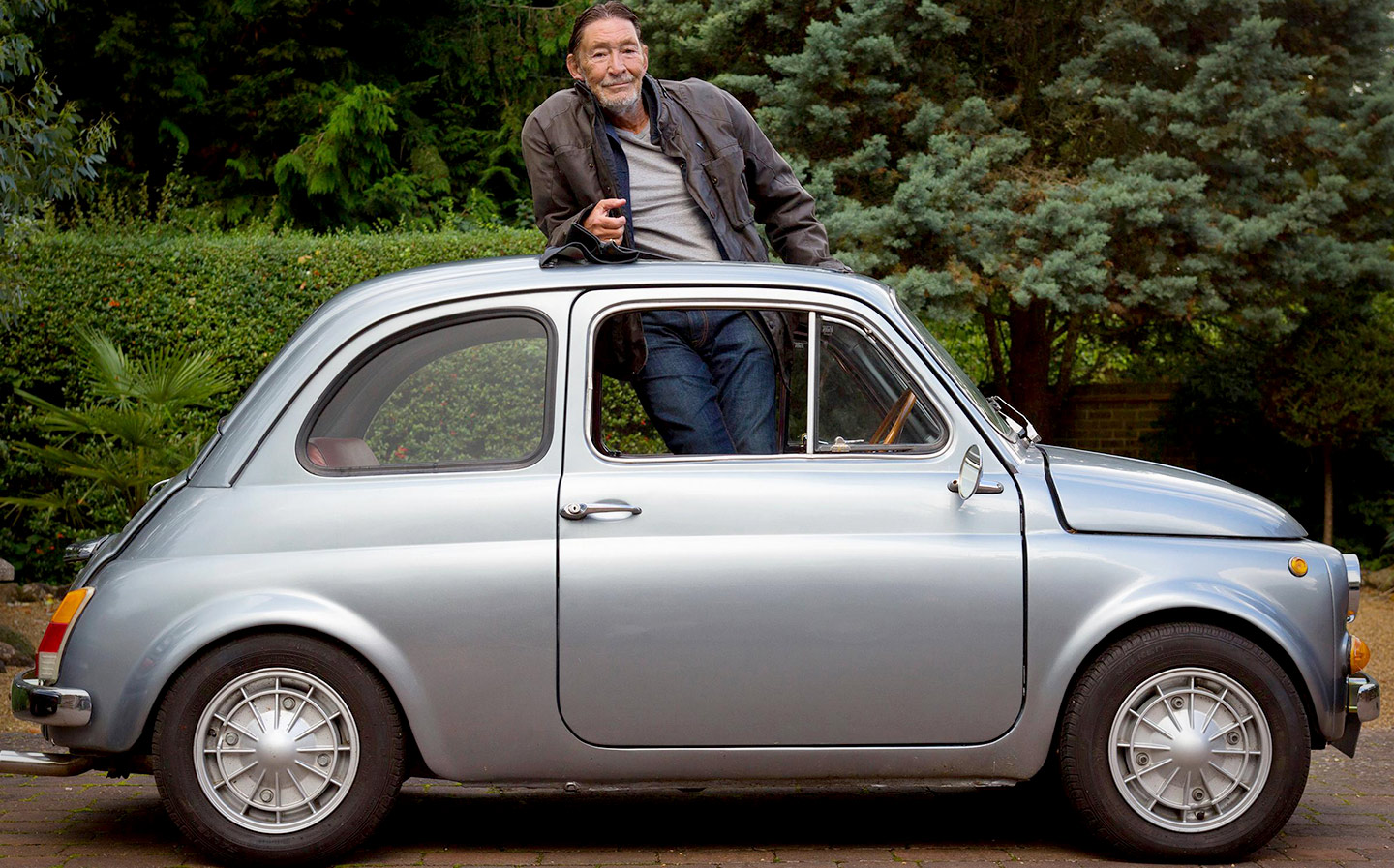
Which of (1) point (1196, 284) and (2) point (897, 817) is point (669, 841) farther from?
(1) point (1196, 284)

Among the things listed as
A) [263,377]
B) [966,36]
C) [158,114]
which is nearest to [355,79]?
[158,114]

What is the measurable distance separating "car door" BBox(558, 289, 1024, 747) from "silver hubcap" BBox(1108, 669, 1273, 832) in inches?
14.2

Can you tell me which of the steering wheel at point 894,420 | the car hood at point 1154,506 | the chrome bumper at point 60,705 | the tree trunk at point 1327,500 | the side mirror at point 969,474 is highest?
the steering wheel at point 894,420

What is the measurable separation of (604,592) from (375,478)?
750mm

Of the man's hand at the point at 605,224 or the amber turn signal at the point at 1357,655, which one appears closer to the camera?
the amber turn signal at the point at 1357,655

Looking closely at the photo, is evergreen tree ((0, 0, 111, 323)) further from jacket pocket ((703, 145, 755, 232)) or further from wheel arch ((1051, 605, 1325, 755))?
wheel arch ((1051, 605, 1325, 755))

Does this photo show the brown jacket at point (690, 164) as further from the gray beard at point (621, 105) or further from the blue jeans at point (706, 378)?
the blue jeans at point (706, 378)

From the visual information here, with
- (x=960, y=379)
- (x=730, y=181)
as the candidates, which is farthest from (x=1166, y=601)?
(x=730, y=181)

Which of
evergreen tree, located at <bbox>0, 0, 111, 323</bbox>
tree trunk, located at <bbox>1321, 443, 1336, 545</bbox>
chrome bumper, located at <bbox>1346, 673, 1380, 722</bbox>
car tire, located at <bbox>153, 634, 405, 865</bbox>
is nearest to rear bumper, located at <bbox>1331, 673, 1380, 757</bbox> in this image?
chrome bumper, located at <bbox>1346, 673, 1380, 722</bbox>

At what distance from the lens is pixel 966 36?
11.9m

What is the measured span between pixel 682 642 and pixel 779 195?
1.94 meters

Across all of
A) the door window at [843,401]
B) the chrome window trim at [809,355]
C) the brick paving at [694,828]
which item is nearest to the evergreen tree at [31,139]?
the brick paving at [694,828]

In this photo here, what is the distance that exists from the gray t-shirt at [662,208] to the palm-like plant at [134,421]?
505 cm

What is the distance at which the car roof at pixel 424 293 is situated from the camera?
438 cm
